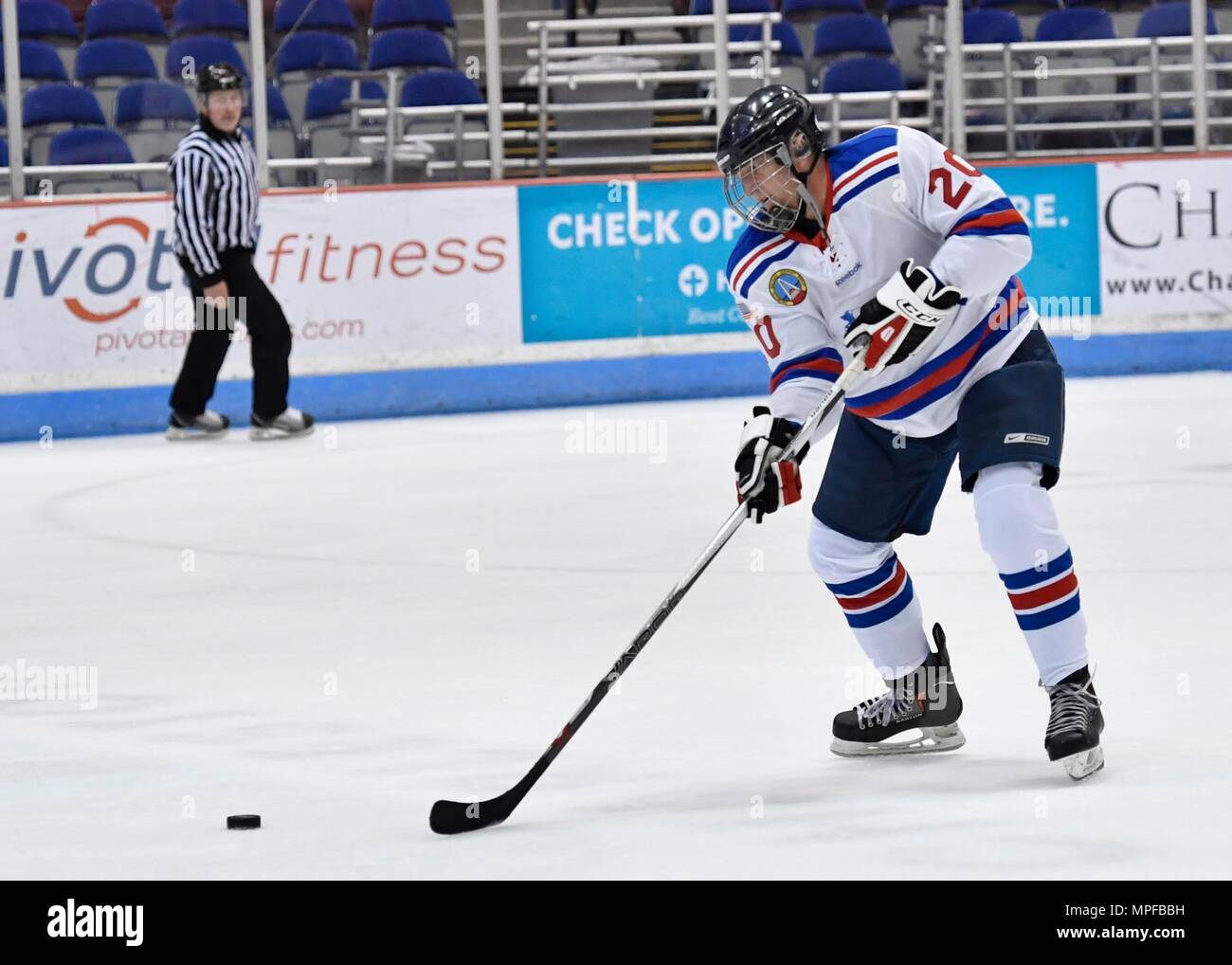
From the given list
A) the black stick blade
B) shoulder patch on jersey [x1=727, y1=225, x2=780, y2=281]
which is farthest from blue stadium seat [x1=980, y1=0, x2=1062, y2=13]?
the black stick blade

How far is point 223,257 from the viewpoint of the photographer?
864cm

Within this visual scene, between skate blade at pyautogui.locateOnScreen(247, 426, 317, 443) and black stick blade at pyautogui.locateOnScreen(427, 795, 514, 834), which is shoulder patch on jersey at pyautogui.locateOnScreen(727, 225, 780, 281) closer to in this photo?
black stick blade at pyautogui.locateOnScreen(427, 795, 514, 834)

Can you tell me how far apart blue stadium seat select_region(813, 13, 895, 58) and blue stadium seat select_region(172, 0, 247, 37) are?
3153 millimetres

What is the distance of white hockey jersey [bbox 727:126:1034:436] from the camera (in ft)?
10.4

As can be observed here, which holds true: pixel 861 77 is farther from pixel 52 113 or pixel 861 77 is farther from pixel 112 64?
pixel 52 113

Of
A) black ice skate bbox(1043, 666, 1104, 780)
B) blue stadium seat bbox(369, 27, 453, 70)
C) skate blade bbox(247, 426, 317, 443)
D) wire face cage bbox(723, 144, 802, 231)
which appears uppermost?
blue stadium seat bbox(369, 27, 453, 70)

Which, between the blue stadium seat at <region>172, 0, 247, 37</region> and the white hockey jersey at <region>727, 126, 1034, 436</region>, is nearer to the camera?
the white hockey jersey at <region>727, 126, 1034, 436</region>

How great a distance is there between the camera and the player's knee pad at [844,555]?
3312 mm

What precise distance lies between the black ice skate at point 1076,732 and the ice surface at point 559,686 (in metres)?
0.04

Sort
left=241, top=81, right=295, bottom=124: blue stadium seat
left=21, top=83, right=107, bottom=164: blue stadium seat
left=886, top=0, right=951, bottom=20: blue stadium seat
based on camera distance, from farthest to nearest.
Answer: left=886, top=0, right=951, bottom=20: blue stadium seat, left=241, top=81, right=295, bottom=124: blue stadium seat, left=21, top=83, right=107, bottom=164: blue stadium seat

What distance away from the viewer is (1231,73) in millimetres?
11555

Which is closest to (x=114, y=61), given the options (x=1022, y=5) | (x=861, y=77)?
(x=861, y=77)
